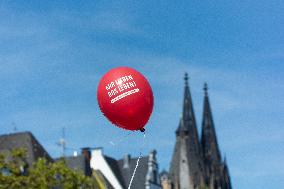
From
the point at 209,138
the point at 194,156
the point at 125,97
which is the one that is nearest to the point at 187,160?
the point at 194,156

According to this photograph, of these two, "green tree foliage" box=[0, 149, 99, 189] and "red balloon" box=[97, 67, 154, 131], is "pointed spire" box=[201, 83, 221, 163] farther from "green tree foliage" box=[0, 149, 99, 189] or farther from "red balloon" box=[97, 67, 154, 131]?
"red balloon" box=[97, 67, 154, 131]

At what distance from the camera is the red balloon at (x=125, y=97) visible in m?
19.4

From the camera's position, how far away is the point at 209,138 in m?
131

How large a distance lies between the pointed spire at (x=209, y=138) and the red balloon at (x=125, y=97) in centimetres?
11094

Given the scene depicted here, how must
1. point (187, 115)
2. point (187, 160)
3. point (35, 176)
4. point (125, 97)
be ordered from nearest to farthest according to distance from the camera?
point (125, 97) → point (35, 176) → point (187, 160) → point (187, 115)

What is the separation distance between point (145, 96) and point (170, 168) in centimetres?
11139

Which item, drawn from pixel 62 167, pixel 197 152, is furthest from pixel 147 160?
pixel 197 152

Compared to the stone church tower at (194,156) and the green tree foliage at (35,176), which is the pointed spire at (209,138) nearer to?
the stone church tower at (194,156)

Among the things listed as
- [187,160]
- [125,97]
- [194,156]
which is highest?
[194,156]

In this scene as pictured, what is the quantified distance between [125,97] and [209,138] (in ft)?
370

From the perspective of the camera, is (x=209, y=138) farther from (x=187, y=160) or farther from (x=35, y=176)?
(x=35, y=176)

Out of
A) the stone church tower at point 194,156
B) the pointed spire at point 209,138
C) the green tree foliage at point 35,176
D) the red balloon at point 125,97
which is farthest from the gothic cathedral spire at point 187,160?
the red balloon at point 125,97

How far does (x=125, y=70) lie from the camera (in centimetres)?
1966

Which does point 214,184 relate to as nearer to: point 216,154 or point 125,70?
point 216,154
